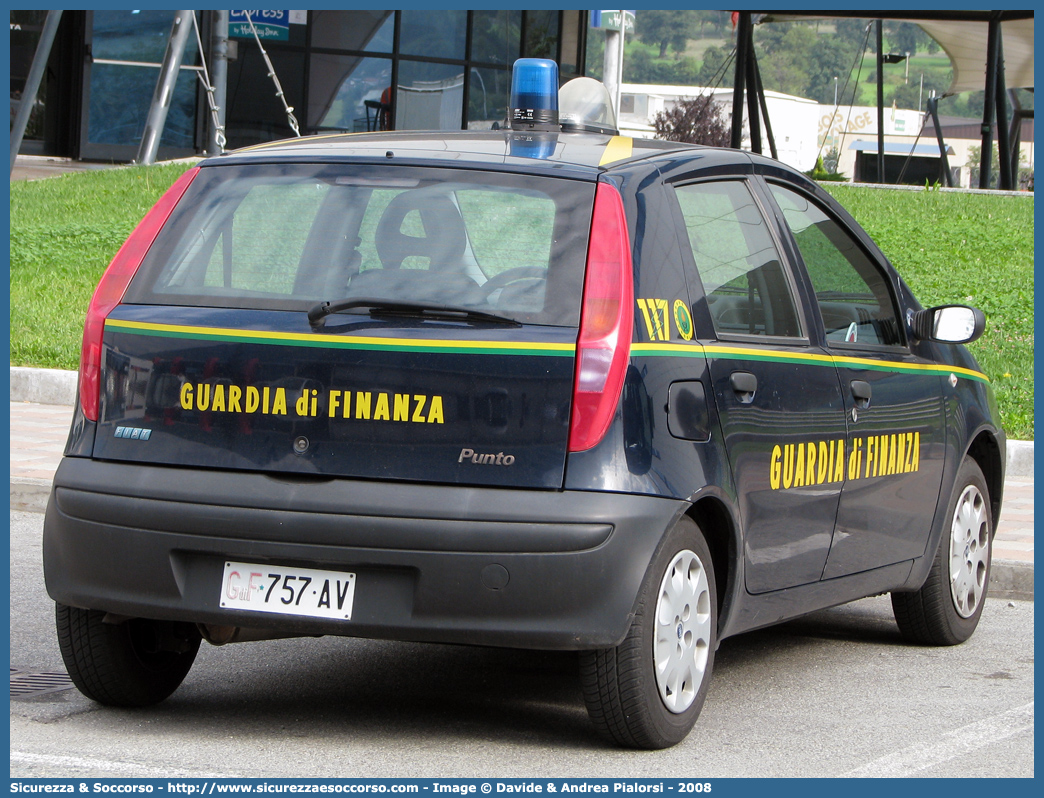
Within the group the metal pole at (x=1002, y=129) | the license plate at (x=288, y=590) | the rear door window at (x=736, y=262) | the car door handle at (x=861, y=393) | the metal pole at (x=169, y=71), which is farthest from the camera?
the metal pole at (x=1002, y=129)

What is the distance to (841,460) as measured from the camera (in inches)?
195

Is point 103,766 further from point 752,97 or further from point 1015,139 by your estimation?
point 1015,139

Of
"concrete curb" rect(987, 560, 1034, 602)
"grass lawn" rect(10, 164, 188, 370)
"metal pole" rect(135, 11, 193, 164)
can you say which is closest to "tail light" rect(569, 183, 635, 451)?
"concrete curb" rect(987, 560, 1034, 602)

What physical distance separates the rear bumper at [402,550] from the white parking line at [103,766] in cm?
39

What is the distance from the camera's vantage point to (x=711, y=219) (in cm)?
464

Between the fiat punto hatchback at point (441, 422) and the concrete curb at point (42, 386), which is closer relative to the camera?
the fiat punto hatchback at point (441, 422)

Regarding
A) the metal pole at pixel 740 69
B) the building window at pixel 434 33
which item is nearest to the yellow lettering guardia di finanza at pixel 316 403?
the metal pole at pixel 740 69

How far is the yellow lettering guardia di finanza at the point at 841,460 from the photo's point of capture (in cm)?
461

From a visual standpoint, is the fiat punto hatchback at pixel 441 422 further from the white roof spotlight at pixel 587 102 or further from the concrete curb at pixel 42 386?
the concrete curb at pixel 42 386

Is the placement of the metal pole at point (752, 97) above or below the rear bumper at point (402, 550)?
above

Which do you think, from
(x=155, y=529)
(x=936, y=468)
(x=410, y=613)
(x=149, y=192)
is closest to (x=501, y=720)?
(x=410, y=613)

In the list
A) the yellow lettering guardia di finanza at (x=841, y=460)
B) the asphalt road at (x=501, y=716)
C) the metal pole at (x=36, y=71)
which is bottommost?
the asphalt road at (x=501, y=716)

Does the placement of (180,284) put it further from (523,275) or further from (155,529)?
(523,275)

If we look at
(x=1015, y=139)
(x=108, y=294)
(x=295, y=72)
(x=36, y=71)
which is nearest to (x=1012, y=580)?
(x=108, y=294)
